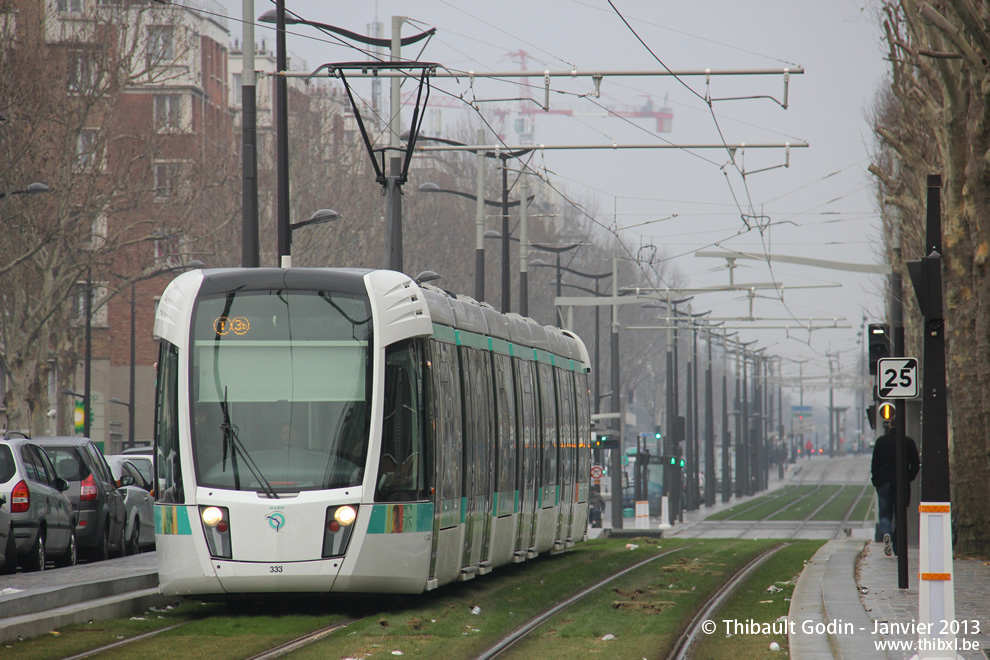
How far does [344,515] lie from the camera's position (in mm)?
13273

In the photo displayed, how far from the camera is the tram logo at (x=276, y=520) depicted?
43.1ft

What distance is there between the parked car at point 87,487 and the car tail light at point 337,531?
28.9ft

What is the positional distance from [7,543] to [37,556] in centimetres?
113

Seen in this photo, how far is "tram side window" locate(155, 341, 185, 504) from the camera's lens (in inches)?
528

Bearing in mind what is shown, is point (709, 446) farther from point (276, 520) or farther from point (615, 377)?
point (276, 520)

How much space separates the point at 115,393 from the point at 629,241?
160ft

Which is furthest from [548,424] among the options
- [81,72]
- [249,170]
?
[81,72]

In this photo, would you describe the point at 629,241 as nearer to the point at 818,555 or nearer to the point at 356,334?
the point at 818,555

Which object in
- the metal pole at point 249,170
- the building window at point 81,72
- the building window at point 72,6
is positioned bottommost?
the metal pole at point 249,170

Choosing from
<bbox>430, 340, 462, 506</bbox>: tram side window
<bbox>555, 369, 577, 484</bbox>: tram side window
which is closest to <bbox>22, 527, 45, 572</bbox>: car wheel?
<bbox>430, 340, 462, 506</bbox>: tram side window

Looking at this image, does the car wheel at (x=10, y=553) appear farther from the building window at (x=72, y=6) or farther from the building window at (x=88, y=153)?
the building window at (x=72, y=6)

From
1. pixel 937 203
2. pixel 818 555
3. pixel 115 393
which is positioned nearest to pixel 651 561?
pixel 818 555

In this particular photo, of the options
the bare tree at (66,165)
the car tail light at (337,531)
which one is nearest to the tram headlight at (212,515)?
the car tail light at (337,531)

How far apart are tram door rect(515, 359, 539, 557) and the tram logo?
18.9 feet
